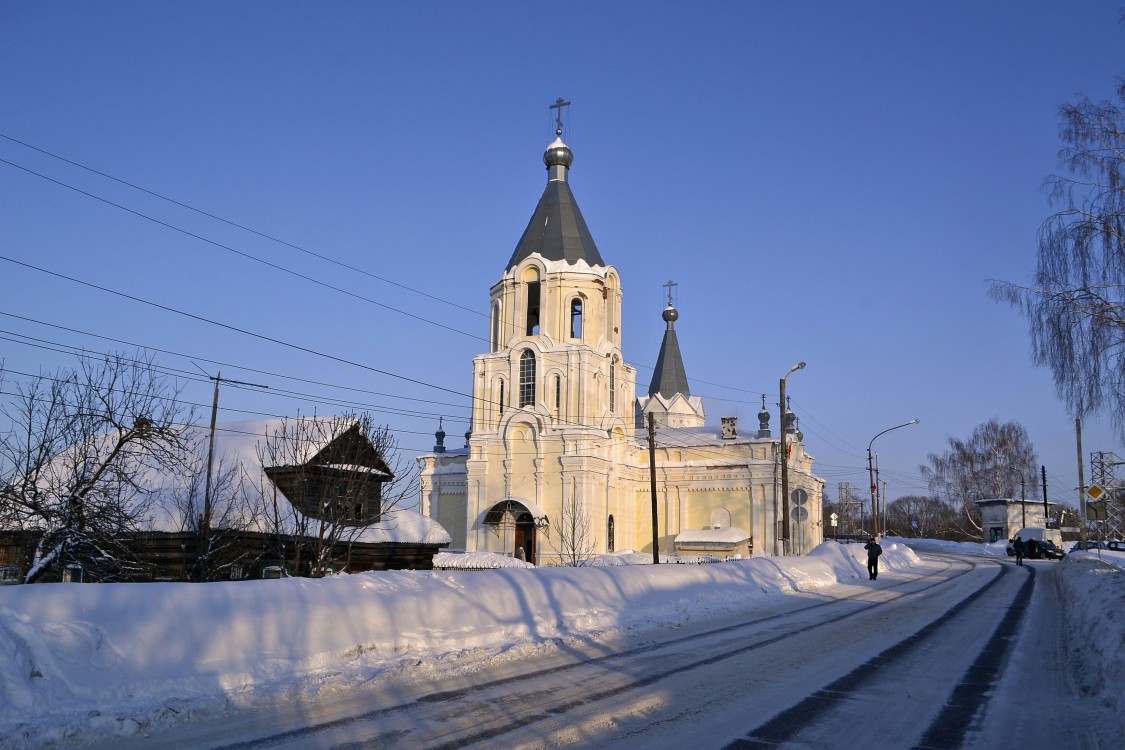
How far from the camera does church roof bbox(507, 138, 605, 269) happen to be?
49438 millimetres

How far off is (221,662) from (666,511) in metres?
46.8

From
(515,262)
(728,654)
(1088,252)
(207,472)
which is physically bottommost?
(728,654)

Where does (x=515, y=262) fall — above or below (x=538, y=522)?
above

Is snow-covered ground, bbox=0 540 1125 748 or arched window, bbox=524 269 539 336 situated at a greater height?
arched window, bbox=524 269 539 336

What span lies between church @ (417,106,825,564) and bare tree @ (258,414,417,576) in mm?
20559

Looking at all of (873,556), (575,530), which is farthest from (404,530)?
(575,530)

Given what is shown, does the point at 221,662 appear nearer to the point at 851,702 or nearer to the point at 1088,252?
the point at 851,702

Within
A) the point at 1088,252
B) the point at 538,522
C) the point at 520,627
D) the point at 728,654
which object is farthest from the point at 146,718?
the point at 538,522

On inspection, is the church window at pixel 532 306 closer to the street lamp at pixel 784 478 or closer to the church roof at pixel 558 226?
the church roof at pixel 558 226

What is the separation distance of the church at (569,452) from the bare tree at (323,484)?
2056 centimetres

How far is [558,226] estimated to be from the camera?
50125 mm

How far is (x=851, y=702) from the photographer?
839cm

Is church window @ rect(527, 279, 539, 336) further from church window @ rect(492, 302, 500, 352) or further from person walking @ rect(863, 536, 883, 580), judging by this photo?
person walking @ rect(863, 536, 883, 580)

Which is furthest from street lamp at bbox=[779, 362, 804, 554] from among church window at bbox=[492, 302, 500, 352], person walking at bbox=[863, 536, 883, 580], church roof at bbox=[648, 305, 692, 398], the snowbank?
church roof at bbox=[648, 305, 692, 398]
